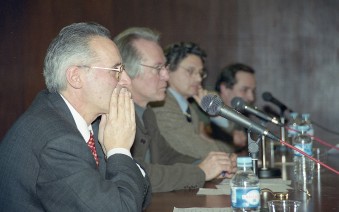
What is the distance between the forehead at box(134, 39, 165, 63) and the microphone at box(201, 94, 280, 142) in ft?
4.42

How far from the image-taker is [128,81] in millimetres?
2393

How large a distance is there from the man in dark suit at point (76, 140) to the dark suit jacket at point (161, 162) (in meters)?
0.46

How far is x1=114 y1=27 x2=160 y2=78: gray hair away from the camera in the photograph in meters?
3.42

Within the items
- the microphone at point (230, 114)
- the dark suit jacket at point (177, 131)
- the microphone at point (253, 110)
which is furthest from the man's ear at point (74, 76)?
the dark suit jacket at point (177, 131)

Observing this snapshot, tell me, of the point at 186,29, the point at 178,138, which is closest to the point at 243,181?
the point at 178,138

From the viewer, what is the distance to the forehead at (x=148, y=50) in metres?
3.43

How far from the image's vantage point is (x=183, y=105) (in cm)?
438

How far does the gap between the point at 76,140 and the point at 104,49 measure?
437 mm

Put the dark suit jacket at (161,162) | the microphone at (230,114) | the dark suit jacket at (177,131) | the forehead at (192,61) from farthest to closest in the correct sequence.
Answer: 1. the forehead at (192,61)
2. the dark suit jacket at (177,131)
3. the dark suit jacket at (161,162)
4. the microphone at (230,114)

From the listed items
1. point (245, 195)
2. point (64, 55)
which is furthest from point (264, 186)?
point (64, 55)

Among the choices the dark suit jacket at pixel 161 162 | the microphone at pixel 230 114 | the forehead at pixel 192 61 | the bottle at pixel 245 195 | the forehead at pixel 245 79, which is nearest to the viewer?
the bottle at pixel 245 195

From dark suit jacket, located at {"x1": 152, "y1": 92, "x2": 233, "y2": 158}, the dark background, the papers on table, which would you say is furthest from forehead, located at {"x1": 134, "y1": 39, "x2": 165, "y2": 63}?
the dark background

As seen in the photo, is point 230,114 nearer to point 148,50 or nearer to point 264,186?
point 264,186

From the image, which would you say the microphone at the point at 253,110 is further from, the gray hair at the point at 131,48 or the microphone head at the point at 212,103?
the gray hair at the point at 131,48
